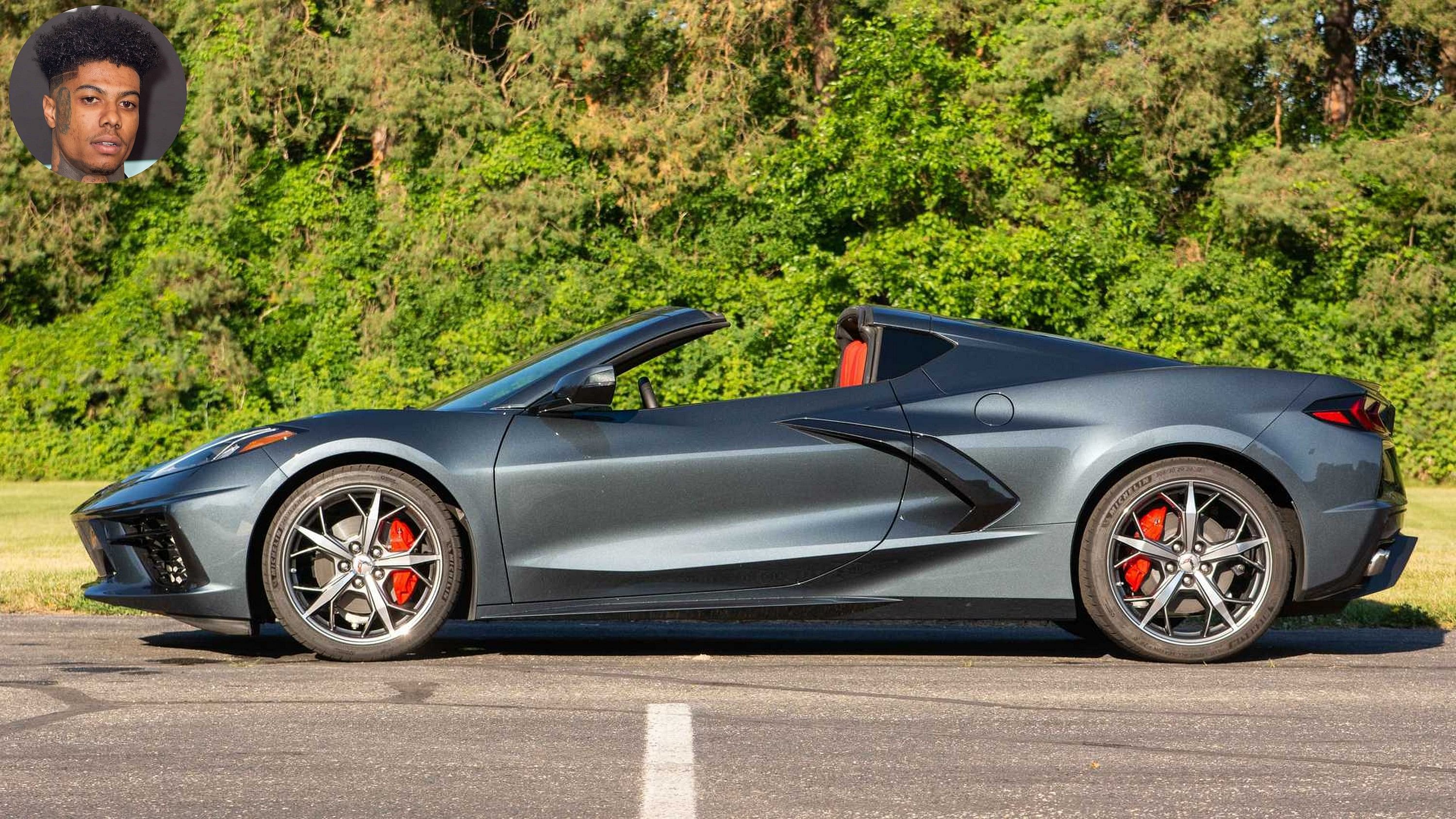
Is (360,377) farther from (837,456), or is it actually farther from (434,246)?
(837,456)

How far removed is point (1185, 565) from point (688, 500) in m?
1.88

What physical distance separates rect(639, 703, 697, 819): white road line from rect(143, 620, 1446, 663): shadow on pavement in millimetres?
1475

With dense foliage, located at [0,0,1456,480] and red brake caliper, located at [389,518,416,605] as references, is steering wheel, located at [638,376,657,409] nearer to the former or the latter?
red brake caliper, located at [389,518,416,605]

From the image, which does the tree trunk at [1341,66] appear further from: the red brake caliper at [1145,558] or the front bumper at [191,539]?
the front bumper at [191,539]

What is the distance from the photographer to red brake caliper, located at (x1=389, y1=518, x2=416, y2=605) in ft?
19.0

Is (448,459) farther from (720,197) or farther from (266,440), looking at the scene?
(720,197)

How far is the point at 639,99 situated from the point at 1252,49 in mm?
9722

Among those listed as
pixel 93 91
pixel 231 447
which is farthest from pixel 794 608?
pixel 93 91

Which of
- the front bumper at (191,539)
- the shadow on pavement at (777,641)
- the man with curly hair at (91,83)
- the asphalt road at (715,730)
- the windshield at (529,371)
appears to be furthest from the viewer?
the man with curly hair at (91,83)

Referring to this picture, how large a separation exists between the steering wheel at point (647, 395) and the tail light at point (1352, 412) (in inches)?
98.2

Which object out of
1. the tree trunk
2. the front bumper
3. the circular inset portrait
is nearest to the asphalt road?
the front bumper

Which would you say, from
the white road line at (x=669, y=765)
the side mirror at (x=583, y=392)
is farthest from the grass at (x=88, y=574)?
the white road line at (x=669, y=765)

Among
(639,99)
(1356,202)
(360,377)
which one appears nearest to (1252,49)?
(1356,202)

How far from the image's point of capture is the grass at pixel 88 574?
759 cm
